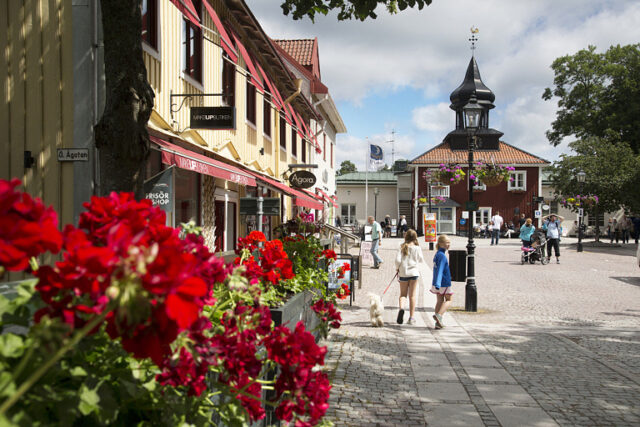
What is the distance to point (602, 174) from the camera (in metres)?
31.6

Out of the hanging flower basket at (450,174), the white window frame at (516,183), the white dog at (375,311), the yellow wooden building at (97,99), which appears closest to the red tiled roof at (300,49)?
the hanging flower basket at (450,174)

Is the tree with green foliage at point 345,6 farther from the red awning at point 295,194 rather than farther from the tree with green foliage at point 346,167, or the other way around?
the tree with green foliage at point 346,167

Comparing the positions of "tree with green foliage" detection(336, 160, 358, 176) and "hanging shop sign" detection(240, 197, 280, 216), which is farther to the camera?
"tree with green foliage" detection(336, 160, 358, 176)

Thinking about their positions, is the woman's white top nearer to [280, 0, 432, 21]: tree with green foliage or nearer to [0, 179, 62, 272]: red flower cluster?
[280, 0, 432, 21]: tree with green foliage

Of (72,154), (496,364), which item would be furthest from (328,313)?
(72,154)

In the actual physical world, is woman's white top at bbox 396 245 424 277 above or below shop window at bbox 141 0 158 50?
below

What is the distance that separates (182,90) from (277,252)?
6.94 meters

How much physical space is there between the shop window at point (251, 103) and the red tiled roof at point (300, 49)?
36.1ft

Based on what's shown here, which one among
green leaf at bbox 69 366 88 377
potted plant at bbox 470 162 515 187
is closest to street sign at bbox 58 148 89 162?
green leaf at bbox 69 366 88 377

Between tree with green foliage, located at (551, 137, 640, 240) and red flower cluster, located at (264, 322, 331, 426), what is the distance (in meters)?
30.4

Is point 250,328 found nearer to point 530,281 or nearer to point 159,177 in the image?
point 159,177

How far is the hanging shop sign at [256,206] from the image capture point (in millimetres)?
9812

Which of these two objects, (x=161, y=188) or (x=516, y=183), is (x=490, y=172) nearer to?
(x=161, y=188)

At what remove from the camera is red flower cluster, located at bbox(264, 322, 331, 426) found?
186cm
